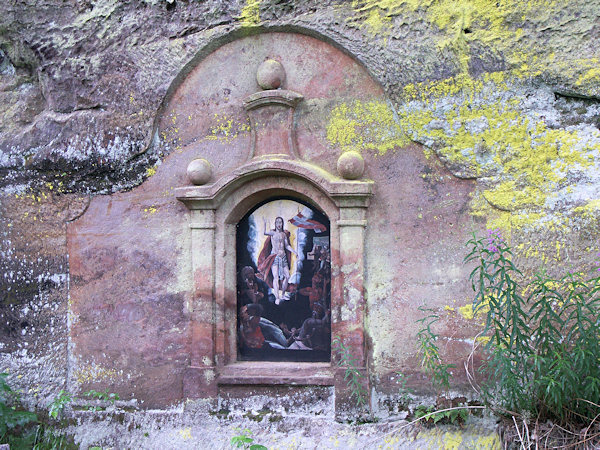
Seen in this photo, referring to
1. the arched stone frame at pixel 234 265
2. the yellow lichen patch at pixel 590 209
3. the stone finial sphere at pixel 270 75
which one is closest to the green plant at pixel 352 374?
the arched stone frame at pixel 234 265

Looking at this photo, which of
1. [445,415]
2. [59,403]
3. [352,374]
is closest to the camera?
[445,415]

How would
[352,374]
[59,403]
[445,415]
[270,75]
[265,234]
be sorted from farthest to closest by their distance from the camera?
[265,234]
[59,403]
[270,75]
[352,374]
[445,415]

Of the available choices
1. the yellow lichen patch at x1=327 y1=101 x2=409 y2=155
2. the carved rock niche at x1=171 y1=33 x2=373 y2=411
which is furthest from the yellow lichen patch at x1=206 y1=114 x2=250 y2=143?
the yellow lichen patch at x1=327 y1=101 x2=409 y2=155

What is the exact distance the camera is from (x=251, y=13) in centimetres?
510

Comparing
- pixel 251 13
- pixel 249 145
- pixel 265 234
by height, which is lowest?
pixel 265 234

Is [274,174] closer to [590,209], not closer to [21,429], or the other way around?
[590,209]

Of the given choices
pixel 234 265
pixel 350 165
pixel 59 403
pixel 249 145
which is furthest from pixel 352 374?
pixel 59 403

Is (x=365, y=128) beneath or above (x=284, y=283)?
above

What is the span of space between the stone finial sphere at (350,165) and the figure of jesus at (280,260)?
0.76 m

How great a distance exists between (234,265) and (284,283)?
0.46m

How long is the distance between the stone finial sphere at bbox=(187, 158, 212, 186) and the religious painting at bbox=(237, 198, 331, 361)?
0.51 meters

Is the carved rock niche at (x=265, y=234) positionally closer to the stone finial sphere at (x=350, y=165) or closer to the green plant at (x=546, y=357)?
the stone finial sphere at (x=350, y=165)

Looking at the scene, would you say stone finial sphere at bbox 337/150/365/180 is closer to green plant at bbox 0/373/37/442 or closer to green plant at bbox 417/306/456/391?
green plant at bbox 417/306/456/391

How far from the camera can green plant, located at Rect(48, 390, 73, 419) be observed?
5066 mm
